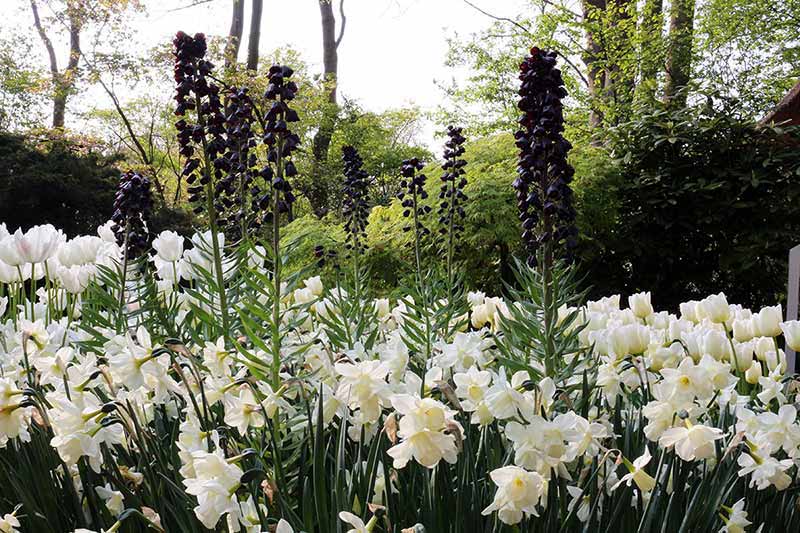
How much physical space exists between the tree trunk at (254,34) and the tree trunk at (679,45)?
8.47 m

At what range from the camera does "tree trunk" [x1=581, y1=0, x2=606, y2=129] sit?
11.6 meters

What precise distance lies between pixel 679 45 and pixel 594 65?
60.4 inches

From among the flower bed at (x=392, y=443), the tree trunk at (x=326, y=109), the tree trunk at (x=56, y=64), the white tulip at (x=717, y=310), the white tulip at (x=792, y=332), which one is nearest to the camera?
the flower bed at (x=392, y=443)

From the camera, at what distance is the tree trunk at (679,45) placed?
11852mm

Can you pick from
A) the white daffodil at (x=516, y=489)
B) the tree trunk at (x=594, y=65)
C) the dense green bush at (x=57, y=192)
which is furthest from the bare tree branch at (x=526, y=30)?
the white daffodil at (x=516, y=489)

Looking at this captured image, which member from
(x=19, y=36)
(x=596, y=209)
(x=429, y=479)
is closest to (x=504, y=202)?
(x=596, y=209)

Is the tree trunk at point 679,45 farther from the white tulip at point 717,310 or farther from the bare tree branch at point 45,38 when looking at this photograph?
the bare tree branch at point 45,38

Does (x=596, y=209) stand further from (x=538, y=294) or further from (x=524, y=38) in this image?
(x=524, y=38)

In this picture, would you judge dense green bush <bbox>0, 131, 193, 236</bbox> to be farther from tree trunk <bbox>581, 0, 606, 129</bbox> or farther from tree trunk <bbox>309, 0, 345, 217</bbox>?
tree trunk <bbox>581, 0, 606, 129</bbox>

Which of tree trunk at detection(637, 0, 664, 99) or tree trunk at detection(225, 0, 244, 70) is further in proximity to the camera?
tree trunk at detection(225, 0, 244, 70)

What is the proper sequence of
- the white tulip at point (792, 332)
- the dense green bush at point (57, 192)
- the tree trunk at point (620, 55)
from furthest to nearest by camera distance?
the dense green bush at point (57, 192)
the tree trunk at point (620, 55)
the white tulip at point (792, 332)

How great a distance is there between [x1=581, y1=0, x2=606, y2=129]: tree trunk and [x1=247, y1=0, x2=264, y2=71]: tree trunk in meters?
7.01

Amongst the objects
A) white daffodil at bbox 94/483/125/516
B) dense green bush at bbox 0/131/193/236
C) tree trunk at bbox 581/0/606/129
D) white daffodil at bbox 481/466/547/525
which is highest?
tree trunk at bbox 581/0/606/129

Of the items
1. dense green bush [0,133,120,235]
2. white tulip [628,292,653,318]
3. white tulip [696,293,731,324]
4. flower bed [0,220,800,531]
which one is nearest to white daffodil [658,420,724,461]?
flower bed [0,220,800,531]
